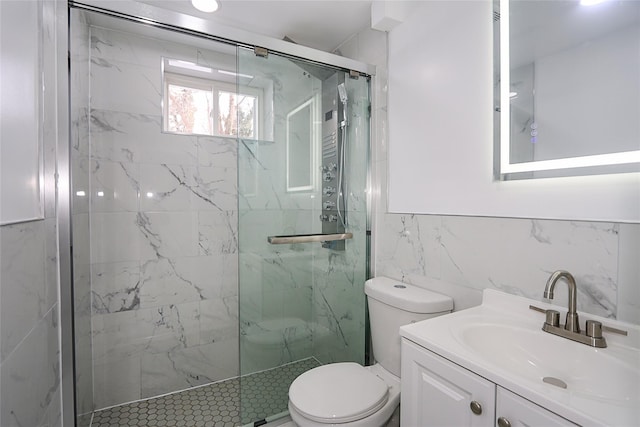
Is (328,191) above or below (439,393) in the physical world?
above

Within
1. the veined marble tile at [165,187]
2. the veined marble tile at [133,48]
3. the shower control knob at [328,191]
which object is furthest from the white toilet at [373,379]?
the veined marble tile at [133,48]

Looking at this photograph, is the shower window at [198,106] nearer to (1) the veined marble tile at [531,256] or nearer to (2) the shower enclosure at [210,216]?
(2) the shower enclosure at [210,216]

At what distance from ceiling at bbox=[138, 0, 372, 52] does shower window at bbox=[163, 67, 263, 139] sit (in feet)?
1.67

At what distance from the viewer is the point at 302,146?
5.68ft

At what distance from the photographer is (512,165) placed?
1195mm

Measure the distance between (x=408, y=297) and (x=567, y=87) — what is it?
1.02m

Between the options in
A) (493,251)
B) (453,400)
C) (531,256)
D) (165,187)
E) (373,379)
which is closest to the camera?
(453,400)

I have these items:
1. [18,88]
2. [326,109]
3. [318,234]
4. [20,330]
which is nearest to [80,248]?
[20,330]

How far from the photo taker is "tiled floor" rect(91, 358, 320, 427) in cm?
166

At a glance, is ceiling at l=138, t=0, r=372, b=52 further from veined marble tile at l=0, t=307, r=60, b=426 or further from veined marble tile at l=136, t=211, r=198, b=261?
veined marble tile at l=0, t=307, r=60, b=426

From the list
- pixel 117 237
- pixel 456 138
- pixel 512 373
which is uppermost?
pixel 456 138

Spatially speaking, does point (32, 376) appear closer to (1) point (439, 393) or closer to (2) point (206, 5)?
(1) point (439, 393)

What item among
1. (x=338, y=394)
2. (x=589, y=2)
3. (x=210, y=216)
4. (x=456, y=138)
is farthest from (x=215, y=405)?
(x=589, y=2)

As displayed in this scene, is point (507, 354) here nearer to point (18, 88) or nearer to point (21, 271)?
point (21, 271)
